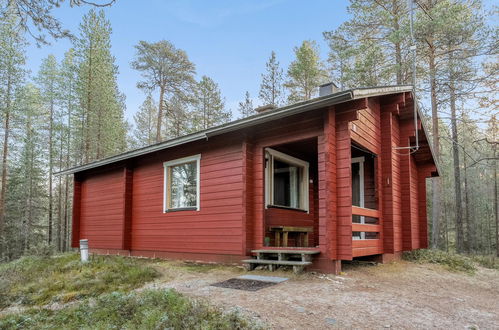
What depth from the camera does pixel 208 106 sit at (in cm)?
2209

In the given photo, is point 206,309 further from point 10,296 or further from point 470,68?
point 470,68

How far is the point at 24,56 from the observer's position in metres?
15.9

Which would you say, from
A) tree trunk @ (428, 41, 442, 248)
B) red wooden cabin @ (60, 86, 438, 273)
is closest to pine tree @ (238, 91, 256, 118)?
tree trunk @ (428, 41, 442, 248)

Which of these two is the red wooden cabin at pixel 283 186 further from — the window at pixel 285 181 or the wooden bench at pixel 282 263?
the wooden bench at pixel 282 263

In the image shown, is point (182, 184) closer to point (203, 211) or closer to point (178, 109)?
point (203, 211)

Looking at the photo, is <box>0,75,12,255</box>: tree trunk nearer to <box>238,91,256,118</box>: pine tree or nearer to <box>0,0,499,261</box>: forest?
<box>0,0,499,261</box>: forest

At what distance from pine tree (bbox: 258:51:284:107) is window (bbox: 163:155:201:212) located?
1304cm

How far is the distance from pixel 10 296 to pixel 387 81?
610 inches

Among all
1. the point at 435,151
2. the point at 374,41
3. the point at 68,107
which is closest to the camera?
the point at 435,151

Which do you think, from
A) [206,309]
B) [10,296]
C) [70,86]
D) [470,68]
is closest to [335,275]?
[206,309]

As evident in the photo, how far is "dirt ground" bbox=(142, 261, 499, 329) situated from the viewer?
332 centimetres

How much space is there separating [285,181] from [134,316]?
5166 millimetres

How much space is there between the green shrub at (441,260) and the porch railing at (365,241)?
1.72 metres

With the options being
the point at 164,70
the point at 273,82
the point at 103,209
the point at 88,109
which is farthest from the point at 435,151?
the point at 88,109
